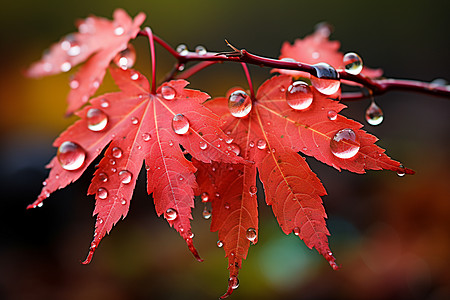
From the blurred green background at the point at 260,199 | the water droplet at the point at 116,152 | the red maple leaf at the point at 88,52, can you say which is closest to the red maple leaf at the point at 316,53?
the red maple leaf at the point at 88,52

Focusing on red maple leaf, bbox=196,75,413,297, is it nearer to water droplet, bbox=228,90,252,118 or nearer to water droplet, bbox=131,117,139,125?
water droplet, bbox=228,90,252,118

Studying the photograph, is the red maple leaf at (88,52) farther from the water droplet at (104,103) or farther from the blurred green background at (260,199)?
the blurred green background at (260,199)

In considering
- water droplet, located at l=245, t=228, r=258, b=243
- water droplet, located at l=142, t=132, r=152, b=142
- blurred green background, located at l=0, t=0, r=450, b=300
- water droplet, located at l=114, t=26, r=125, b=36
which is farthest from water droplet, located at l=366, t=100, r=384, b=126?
blurred green background, located at l=0, t=0, r=450, b=300

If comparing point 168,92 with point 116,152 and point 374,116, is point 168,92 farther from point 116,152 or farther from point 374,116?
point 374,116

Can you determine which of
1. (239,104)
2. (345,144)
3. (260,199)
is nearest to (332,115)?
(345,144)

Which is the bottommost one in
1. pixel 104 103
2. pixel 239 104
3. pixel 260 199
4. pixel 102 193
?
pixel 260 199
